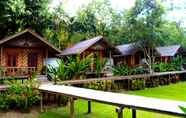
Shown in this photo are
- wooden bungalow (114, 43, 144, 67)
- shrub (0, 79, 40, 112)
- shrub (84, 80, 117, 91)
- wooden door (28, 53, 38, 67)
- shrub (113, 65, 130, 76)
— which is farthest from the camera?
wooden bungalow (114, 43, 144, 67)

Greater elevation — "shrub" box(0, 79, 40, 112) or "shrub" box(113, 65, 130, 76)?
"shrub" box(113, 65, 130, 76)

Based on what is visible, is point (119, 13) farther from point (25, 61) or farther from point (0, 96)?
point (0, 96)

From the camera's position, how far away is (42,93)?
14.1 m

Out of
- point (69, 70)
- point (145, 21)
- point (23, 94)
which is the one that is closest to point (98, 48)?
point (145, 21)

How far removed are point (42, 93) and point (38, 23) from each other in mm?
14765

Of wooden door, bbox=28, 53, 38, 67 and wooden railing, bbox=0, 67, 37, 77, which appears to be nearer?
wooden railing, bbox=0, 67, 37, 77

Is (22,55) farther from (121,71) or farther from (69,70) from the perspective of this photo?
(121,71)

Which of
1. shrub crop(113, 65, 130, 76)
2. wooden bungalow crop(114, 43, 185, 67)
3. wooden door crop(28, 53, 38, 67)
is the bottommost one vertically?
shrub crop(113, 65, 130, 76)

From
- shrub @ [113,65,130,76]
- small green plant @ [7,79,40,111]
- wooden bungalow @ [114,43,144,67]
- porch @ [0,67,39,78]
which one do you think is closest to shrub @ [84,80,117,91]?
shrub @ [113,65,130,76]

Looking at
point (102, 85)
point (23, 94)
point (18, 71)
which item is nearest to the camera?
point (23, 94)

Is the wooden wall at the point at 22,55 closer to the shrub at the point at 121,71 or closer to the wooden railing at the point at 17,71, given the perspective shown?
the wooden railing at the point at 17,71

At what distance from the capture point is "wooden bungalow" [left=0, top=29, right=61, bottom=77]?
21859 mm

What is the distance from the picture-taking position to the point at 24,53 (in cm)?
Answer: 2336

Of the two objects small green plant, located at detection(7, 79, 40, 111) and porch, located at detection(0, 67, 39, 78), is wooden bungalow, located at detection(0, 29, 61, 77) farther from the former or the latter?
small green plant, located at detection(7, 79, 40, 111)
